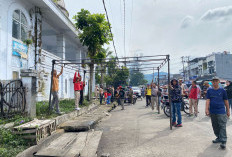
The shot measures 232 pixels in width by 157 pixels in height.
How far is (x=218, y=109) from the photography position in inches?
174

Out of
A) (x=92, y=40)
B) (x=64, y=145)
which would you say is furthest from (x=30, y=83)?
(x=92, y=40)

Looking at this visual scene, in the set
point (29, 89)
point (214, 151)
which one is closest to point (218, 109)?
point (214, 151)

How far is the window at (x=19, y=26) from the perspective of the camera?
9.76 m

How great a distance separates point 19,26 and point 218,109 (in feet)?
35.4

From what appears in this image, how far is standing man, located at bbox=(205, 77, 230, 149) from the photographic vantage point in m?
4.30

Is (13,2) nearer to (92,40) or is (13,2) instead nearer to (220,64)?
(92,40)

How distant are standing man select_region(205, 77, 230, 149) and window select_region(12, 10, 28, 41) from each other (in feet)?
33.2

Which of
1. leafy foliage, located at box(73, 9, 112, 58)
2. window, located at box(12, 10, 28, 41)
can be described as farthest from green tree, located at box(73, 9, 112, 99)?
window, located at box(12, 10, 28, 41)

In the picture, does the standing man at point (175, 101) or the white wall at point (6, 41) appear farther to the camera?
the white wall at point (6, 41)

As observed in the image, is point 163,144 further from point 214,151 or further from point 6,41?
point 6,41

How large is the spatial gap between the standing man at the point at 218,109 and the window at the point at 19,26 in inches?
399

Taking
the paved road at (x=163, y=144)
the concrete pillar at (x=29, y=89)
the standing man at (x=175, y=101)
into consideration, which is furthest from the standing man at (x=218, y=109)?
the concrete pillar at (x=29, y=89)

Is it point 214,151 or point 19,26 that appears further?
point 19,26

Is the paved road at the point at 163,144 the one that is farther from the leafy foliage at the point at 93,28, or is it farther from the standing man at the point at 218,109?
the leafy foliage at the point at 93,28
